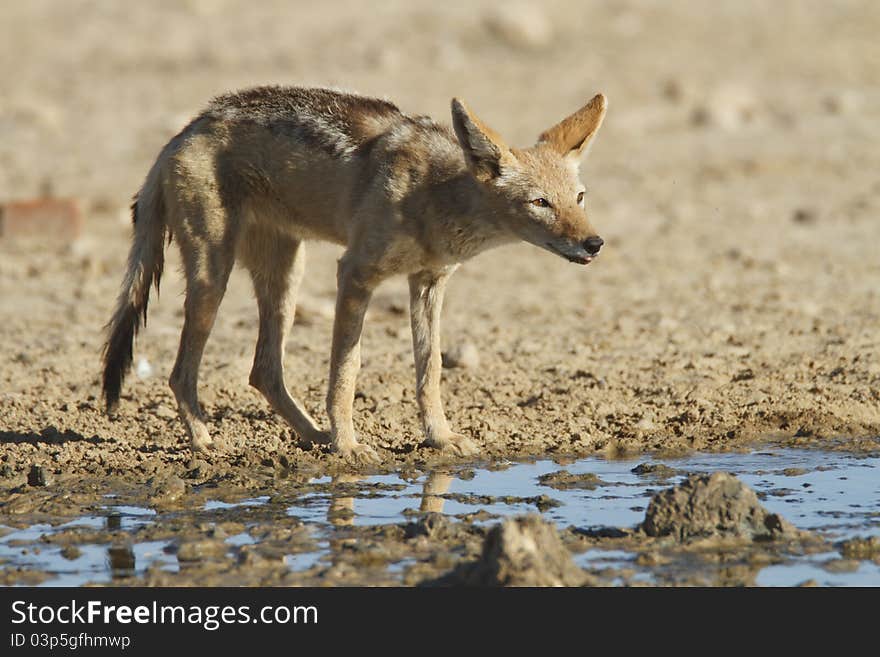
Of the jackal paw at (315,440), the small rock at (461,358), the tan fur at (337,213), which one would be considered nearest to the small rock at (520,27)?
the small rock at (461,358)

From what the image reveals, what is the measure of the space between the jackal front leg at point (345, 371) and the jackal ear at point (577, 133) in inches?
45.1

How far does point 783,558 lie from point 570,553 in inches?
31.0

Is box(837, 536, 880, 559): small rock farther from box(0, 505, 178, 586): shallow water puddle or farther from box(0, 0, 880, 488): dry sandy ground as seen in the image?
box(0, 505, 178, 586): shallow water puddle

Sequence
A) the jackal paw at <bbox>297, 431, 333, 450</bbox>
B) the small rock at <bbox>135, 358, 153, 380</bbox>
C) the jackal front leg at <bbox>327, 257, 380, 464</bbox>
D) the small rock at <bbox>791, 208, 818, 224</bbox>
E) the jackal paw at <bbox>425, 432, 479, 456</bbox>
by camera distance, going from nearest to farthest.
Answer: the jackal front leg at <bbox>327, 257, 380, 464</bbox> → the jackal paw at <bbox>425, 432, 479, 456</bbox> → the jackal paw at <bbox>297, 431, 333, 450</bbox> → the small rock at <bbox>135, 358, 153, 380</bbox> → the small rock at <bbox>791, 208, 818, 224</bbox>

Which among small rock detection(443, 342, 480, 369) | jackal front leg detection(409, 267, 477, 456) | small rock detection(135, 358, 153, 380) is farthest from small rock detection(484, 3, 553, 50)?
jackal front leg detection(409, 267, 477, 456)

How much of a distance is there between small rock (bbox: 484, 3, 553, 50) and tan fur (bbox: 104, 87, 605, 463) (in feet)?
45.0

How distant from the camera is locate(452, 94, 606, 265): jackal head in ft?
23.0

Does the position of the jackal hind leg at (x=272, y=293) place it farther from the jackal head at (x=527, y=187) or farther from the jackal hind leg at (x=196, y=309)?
the jackal head at (x=527, y=187)

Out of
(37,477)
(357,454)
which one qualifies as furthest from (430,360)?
(37,477)

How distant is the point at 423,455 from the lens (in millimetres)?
7539

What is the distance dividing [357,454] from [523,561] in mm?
2305

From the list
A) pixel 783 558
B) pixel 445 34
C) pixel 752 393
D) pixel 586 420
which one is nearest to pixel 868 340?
pixel 752 393

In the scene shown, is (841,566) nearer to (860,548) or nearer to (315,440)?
(860,548)

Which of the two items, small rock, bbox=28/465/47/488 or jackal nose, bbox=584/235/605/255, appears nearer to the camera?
jackal nose, bbox=584/235/605/255
